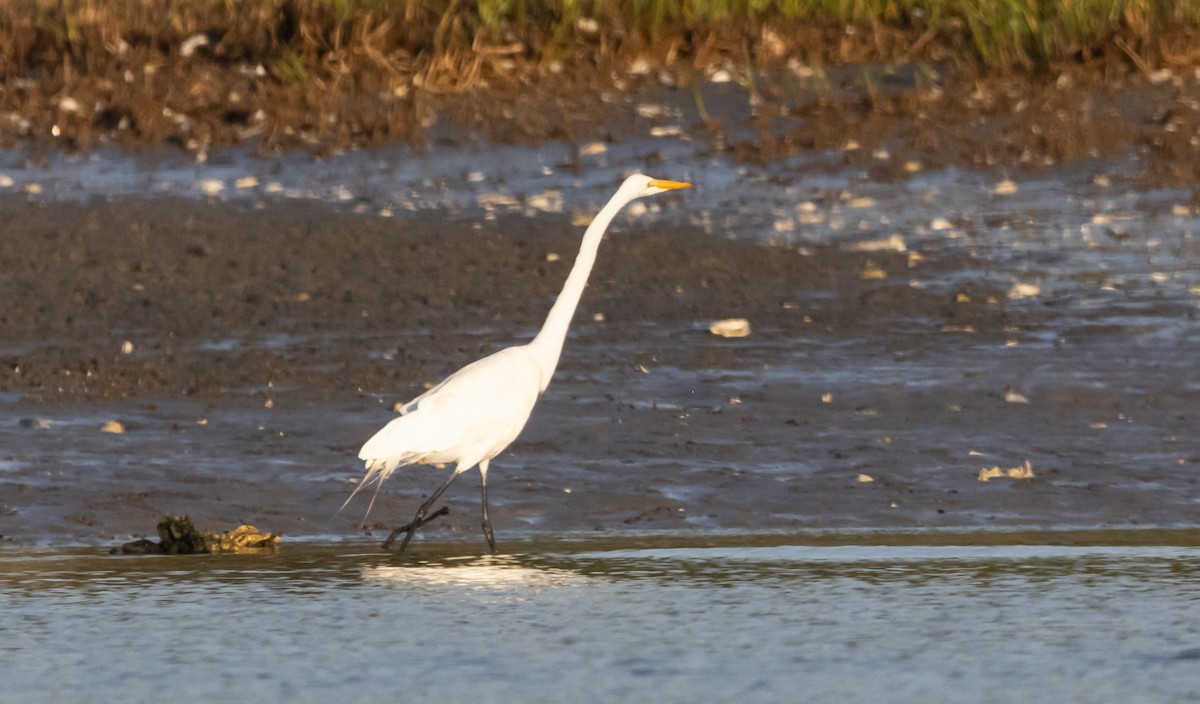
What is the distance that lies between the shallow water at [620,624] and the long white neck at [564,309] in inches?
35.0

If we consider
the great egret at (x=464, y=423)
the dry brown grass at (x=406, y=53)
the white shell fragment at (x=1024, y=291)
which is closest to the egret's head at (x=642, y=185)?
the great egret at (x=464, y=423)

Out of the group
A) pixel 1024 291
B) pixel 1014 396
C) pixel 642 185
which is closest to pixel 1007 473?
pixel 1014 396

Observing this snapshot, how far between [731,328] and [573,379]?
99cm

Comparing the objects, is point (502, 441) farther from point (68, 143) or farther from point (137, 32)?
point (137, 32)

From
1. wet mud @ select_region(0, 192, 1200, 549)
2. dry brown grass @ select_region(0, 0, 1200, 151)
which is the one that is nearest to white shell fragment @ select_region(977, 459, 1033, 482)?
wet mud @ select_region(0, 192, 1200, 549)

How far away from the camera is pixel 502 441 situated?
22.0ft

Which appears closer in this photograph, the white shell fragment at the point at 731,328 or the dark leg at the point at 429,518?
the dark leg at the point at 429,518

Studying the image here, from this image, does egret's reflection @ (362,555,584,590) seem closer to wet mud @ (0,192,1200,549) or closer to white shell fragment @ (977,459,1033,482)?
wet mud @ (0,192,1200,549)

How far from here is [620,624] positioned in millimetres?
A: 5137

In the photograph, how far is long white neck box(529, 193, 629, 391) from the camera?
7.07 metres

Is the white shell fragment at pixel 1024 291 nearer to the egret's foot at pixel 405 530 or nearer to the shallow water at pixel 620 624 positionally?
the shallow water at pixel 620 624

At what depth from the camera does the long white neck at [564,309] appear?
7070 millimetres

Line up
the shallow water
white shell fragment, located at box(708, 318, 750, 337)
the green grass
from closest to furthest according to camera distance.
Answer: the shallow water
white shell fragment, located at box(708, 318, 750, 337)
the green grass

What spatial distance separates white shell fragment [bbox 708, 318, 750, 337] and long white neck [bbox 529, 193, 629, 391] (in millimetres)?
1891
